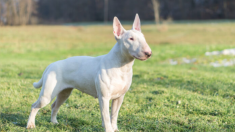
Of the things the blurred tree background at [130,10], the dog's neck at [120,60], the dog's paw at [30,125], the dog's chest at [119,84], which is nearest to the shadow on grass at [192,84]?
the dog's chest at [119,84]

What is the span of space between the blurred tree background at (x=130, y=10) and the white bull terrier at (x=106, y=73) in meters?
46.3

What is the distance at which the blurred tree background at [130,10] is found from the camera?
69.6 metres

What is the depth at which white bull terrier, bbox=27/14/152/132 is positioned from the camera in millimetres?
3807

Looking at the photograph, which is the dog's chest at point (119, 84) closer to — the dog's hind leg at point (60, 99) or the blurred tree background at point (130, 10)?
the dog's hind leg at point (60, 99)

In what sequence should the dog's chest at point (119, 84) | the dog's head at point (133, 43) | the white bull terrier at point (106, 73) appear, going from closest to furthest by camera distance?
the dog's head at point (133, 43), the white bull terrier at point (106, 73), the dog's chest at point (119, 84)

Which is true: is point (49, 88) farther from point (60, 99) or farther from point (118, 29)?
point (118, 29)

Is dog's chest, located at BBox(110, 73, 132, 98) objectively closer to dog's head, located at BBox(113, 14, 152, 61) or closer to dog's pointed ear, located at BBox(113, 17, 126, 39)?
dog's head, located at BBox(113, 14, 152, 61)

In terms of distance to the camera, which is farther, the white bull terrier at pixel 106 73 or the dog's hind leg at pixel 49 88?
the dog's hind leg at pixel 49 88

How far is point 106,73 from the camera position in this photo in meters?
3.97

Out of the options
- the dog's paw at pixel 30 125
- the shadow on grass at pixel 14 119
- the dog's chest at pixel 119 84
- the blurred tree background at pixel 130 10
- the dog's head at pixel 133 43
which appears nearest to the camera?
the dog's head at pixel 133 43

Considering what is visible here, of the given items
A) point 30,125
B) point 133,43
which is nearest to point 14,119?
point 30,125

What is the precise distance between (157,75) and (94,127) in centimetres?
526

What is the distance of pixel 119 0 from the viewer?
3536 inches

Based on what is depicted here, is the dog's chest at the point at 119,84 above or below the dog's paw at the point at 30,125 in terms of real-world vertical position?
above
